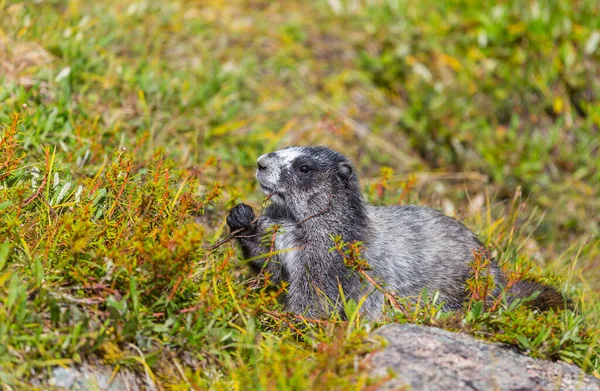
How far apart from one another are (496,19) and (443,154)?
5.80 ft

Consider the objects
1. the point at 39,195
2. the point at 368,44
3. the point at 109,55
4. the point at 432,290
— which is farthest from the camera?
the point at 368,44

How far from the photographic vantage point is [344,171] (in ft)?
16.1

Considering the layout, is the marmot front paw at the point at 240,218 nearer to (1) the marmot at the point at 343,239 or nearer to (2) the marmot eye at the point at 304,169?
(1) the marmot at the point at 343,239

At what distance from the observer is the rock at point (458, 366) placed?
3539 millimetres

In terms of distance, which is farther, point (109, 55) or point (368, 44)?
point (368, 44)

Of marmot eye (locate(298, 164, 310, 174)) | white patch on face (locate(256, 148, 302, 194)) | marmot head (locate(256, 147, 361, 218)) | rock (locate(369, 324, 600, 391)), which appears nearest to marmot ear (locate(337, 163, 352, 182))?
marmot head (locate(256, 147, 361, 218))

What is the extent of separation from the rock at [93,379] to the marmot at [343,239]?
1083 mm

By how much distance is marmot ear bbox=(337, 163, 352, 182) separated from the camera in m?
4.93

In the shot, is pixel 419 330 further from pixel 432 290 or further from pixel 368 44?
pixel 368 44

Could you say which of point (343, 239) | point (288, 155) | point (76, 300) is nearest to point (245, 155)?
point (288, 155)

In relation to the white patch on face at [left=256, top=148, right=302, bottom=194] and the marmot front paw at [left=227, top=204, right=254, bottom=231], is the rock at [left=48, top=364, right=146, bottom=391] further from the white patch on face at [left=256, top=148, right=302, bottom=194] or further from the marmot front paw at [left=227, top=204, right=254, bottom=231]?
the white patch on face at [left=256, top=148, right=302, bottom=194]

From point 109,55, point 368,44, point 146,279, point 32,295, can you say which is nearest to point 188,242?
point 146,279

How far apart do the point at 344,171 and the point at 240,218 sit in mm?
801

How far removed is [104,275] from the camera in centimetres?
374
